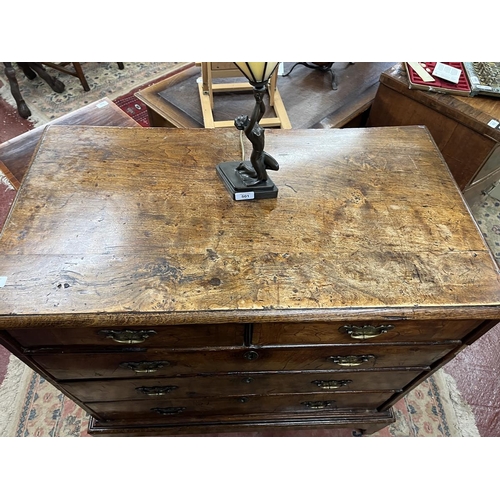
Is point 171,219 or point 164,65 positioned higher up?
point 164,65

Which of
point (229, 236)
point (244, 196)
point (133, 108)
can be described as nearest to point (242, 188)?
point (244, 196)

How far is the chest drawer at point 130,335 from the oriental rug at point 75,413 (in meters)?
0.80

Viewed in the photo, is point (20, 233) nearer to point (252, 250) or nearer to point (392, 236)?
point (252, 250)

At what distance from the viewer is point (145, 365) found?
101 cm

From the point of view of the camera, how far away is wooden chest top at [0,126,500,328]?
817mm

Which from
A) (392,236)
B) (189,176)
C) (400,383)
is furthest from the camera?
(400,383)

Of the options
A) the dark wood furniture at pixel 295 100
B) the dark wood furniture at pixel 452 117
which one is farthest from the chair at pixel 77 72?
the dark wood furniture at pixel 452 117

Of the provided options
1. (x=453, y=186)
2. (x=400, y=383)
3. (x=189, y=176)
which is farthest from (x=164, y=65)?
(x=400, y=383)

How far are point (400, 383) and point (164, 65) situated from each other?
9.54ft

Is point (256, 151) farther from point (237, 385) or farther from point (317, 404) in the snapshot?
point (317, 404)

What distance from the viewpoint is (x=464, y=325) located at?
919mm

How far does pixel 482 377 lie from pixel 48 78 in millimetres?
3228

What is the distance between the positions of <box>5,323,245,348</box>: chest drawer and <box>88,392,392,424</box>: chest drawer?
43 cm

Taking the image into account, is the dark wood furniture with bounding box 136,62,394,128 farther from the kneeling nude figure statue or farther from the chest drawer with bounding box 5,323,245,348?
the chest drawer with bounding box 5,323,245,348
